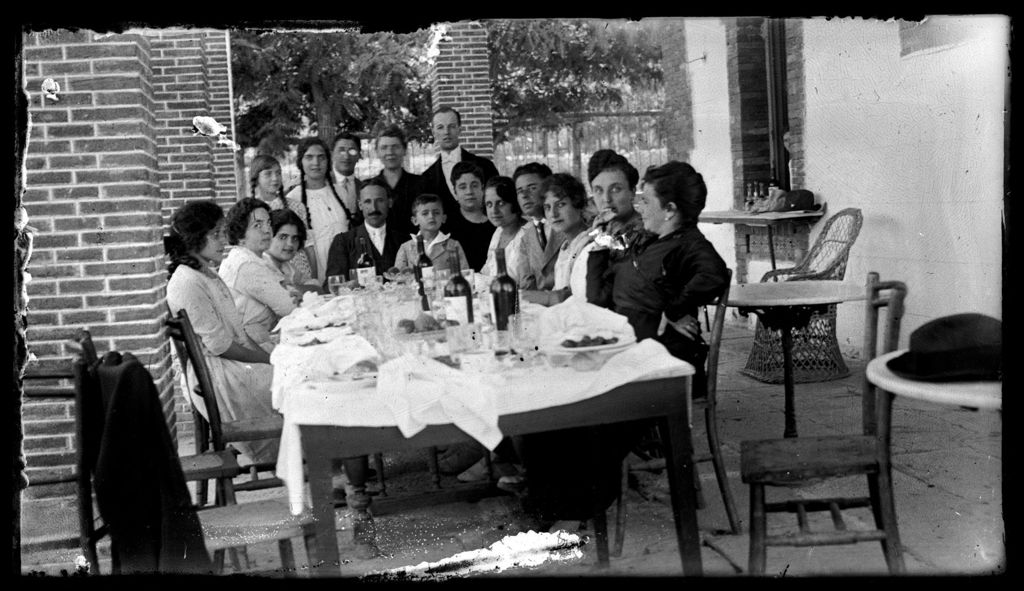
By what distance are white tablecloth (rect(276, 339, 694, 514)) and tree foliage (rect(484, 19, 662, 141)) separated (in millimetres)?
14444

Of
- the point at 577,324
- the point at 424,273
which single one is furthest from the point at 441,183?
the point at 577,324

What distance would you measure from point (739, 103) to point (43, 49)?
6.47 m

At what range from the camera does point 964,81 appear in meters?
6.08

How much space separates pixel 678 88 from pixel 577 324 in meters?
7.87

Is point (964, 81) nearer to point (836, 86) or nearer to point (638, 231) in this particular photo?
point (836, 86)

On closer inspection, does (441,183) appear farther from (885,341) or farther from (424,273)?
(885,341)

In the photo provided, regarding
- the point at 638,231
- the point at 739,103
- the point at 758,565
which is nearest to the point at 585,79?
the point at 739,103

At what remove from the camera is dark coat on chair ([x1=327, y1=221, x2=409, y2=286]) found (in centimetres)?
730

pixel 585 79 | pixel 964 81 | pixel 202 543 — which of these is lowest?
pixel 202 543

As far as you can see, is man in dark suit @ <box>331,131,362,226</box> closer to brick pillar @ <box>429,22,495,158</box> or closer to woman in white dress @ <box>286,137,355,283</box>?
woman in white dress @ <box>286,137,355,283</box>

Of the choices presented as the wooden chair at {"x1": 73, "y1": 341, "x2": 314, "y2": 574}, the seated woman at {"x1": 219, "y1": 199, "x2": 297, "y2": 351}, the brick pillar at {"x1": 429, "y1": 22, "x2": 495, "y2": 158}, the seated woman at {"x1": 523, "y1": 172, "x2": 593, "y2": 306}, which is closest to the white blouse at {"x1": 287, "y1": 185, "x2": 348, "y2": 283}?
the seated woman at {"x1": 219, "y1": 199, "x2": 297, "y2": 351}

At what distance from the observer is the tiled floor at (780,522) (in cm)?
379

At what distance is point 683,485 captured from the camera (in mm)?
3408

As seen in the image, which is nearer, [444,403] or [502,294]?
[444,403]
